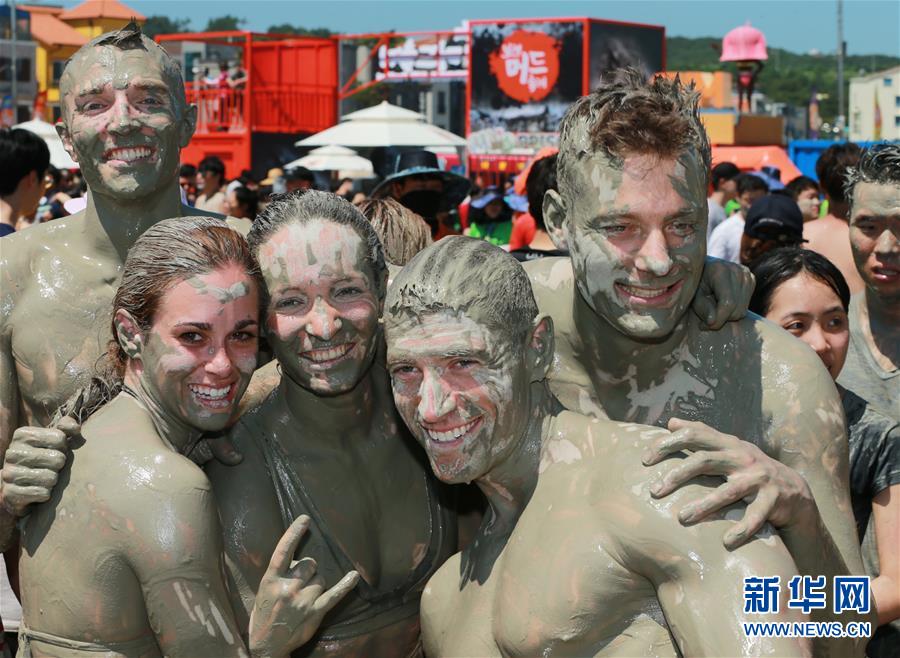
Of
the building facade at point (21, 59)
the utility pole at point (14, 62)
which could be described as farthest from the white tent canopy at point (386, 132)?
the building facade at point (21, 59)

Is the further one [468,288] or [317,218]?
[317,218]

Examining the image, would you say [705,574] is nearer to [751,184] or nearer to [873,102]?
[751,184]

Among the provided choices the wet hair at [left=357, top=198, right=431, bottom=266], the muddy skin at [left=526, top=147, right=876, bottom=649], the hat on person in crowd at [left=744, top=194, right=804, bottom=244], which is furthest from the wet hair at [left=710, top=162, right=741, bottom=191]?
the muddy skin at [left=526, top=147, right=876, bottom=649]

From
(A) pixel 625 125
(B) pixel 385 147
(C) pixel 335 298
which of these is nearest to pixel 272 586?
(C) pixel 335 298

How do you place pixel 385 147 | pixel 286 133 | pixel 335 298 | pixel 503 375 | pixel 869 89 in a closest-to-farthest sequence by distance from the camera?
pixel 503 375 → pixel 335 298 → pixel 385 147 → pixel 286 133 → pixel 869 89

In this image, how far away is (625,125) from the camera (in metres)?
3.00

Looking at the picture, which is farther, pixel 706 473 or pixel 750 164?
pixel 750 164

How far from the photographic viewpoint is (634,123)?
9.85 ft

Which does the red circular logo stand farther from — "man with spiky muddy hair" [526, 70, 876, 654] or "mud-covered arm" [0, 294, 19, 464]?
"man with spiky muddy hair" [526, 70, 876, 654]

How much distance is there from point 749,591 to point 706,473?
26cm

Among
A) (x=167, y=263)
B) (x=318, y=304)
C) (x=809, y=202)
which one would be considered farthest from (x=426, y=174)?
(x=809, y=202)

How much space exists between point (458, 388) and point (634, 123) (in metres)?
0.86

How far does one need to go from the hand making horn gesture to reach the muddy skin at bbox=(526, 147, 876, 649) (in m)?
0.92

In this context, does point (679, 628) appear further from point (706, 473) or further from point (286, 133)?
point (286, 133)
